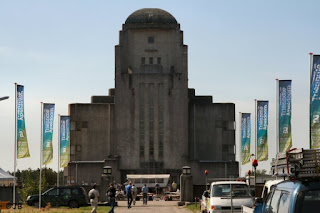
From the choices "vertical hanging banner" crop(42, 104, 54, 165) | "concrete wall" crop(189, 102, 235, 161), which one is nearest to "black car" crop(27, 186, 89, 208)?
"vertical hanging banner" crop(42, 104, 54, 165)

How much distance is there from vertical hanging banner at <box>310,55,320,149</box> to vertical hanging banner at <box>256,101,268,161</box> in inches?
754

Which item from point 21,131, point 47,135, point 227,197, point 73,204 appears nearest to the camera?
point 227,197

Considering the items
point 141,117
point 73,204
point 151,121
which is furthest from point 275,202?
point 141,117

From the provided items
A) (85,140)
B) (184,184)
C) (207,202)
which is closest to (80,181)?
(85,140)

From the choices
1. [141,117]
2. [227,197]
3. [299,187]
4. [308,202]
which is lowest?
[227,197]

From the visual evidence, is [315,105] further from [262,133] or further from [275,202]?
[275,202]

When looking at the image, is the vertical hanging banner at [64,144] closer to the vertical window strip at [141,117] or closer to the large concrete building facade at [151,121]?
the large concrete building facade at [151,121]

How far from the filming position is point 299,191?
12359 millimetres

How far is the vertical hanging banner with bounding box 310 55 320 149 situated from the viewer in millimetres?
34750

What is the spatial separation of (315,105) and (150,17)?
6170cm

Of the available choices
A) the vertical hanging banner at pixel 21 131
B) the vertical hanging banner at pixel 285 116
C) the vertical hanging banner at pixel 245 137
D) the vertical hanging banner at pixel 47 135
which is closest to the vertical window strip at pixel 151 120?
the vertical hanging banner at pixel 245 137

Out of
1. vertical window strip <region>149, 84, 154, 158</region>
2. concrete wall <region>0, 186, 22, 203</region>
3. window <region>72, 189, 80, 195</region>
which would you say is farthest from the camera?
vertical window strip <region>149, 84, 154, 158</region>

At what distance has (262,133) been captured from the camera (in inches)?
2176

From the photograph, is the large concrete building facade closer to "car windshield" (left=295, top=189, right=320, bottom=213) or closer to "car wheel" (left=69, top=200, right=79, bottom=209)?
"car wheel" (left=69, top=200, right=79, bottom=209)
